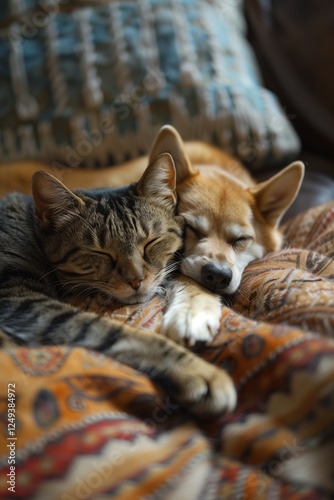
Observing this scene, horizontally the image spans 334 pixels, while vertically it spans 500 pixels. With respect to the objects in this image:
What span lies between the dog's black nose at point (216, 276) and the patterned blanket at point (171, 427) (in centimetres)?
26

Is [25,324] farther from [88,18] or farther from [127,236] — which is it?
[88,18]

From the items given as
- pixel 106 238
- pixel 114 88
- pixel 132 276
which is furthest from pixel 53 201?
pixel 114 88

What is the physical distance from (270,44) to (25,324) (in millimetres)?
1903

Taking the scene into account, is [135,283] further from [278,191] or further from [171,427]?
[278,191]

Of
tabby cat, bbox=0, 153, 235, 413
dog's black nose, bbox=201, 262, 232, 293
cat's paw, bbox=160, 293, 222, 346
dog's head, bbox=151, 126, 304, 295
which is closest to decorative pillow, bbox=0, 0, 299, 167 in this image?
dog's head, bbox=151, 126, 304, 295

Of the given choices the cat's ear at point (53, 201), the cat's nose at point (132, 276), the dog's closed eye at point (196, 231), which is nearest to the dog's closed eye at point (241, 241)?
the dog's closed eye at point (196, 231)

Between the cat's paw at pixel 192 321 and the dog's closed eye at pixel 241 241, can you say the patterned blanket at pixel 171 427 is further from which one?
the dog's closed eye at pixel 241 241

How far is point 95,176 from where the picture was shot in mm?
1885

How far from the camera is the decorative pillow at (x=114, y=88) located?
1.92 metres

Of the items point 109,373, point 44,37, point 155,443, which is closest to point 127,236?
point 109,373

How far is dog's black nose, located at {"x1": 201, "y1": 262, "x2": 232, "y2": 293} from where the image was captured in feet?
4.01

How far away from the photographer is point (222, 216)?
1385mm

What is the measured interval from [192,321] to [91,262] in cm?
31

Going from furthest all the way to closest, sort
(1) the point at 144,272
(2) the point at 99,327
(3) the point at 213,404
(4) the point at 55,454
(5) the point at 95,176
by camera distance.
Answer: (5) the point at 95,176 < (1) the point at 144,272 < (2) the point at 99,327 < (3) the point at 213,404 < (4) the point at 55,454
